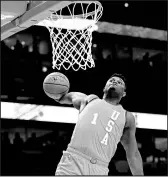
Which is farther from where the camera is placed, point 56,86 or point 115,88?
point 56,86

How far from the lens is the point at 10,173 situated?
31.4ft

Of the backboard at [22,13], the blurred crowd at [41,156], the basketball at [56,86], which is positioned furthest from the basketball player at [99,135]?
the blurred crowd at [41,156]

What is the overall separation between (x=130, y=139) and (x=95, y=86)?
7.02 meters

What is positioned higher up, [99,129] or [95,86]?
[95,86]

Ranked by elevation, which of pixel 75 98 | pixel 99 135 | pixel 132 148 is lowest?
pixel 132 148

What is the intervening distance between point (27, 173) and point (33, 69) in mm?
2413

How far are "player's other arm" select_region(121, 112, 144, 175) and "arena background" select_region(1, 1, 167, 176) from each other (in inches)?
240

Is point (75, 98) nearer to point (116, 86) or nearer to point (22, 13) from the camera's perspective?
point (116, 86)

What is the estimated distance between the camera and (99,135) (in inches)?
145

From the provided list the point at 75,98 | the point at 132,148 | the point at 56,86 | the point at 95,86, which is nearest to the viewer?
the point at 132,148

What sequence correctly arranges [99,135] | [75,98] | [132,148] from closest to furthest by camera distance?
[99,135] → [132,148] → [75,98]

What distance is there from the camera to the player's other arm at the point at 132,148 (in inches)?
152

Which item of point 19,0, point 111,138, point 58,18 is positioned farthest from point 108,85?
point 58,18

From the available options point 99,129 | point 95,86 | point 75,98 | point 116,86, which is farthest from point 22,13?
point 95,86
